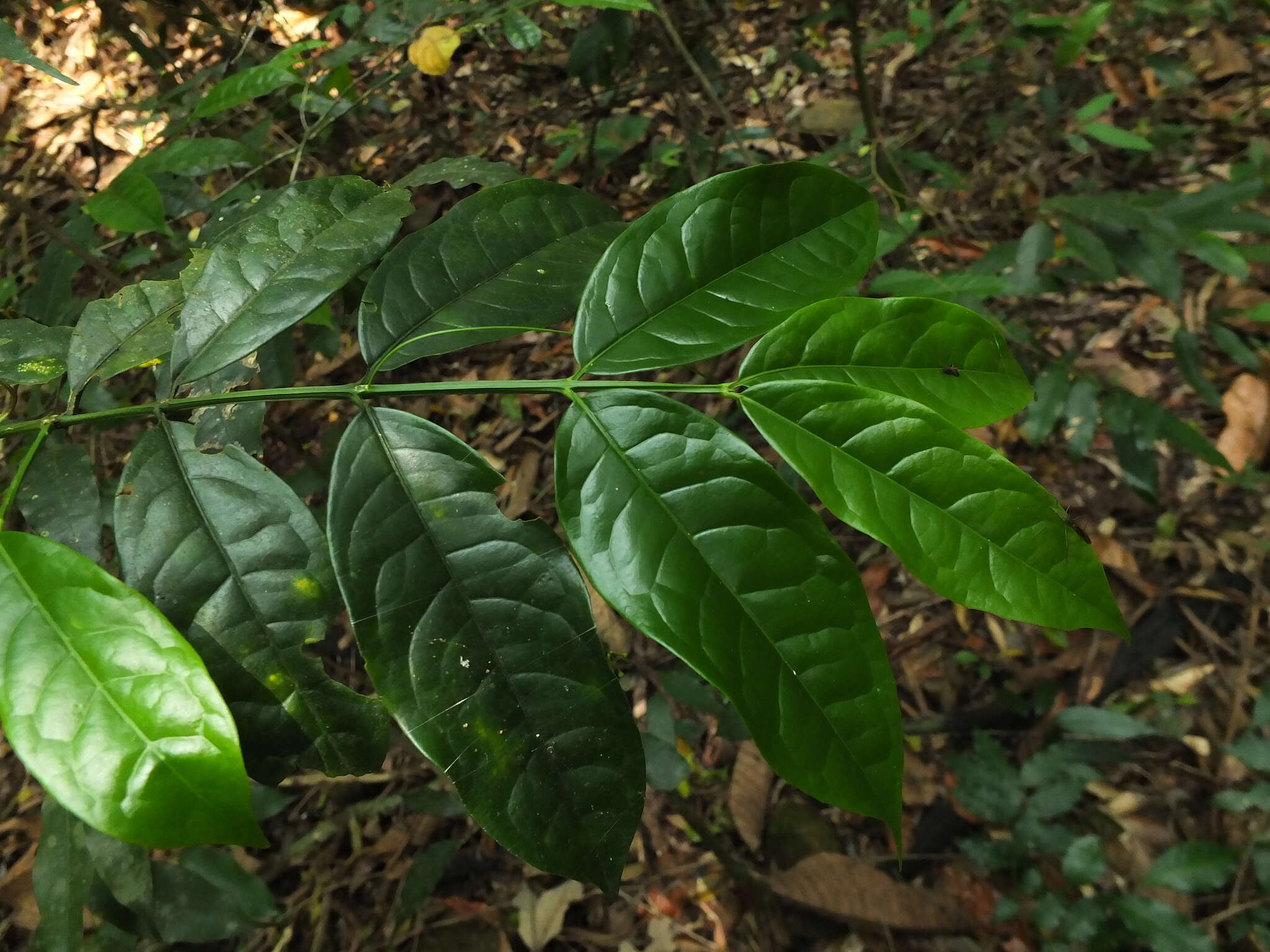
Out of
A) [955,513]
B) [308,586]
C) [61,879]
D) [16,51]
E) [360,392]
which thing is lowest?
[61,879]

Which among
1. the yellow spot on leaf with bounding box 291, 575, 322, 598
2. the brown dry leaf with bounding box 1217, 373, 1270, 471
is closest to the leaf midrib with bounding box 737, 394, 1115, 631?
the yellow spot on leaf with bounding box 291, 575, 322, 598

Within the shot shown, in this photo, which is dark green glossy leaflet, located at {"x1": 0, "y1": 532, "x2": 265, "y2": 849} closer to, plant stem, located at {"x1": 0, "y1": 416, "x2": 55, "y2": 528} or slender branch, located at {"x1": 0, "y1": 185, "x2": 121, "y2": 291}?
plant stem, located at {"x1": 0, "y1": 416, "x2": 55, "y2": 528}

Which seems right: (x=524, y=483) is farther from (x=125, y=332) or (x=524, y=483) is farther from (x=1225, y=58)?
(x=1225, y=58)

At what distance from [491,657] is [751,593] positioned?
218 mm

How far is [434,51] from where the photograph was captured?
136cm

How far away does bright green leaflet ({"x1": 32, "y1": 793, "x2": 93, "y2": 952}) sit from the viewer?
96 centimetres

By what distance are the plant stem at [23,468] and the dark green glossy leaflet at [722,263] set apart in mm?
502

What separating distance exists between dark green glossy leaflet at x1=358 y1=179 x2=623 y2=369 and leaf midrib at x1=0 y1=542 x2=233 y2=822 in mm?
317

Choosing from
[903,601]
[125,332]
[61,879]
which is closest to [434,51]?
[125,332]

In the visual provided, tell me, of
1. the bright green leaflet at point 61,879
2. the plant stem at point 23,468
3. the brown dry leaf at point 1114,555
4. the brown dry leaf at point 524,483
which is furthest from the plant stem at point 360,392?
the brown dry leaf at point 1114,555

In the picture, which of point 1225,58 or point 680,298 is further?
point 1225,58

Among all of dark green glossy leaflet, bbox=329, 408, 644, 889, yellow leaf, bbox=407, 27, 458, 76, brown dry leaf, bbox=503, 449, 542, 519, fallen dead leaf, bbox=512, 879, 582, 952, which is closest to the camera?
dark green glossy leaflet, bbox=329, 408, 644, 889

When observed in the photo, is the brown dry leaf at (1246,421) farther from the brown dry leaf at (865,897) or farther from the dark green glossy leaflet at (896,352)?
the dark green glossy leaflet at (896,352)

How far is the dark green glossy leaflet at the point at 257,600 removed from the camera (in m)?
0.64
